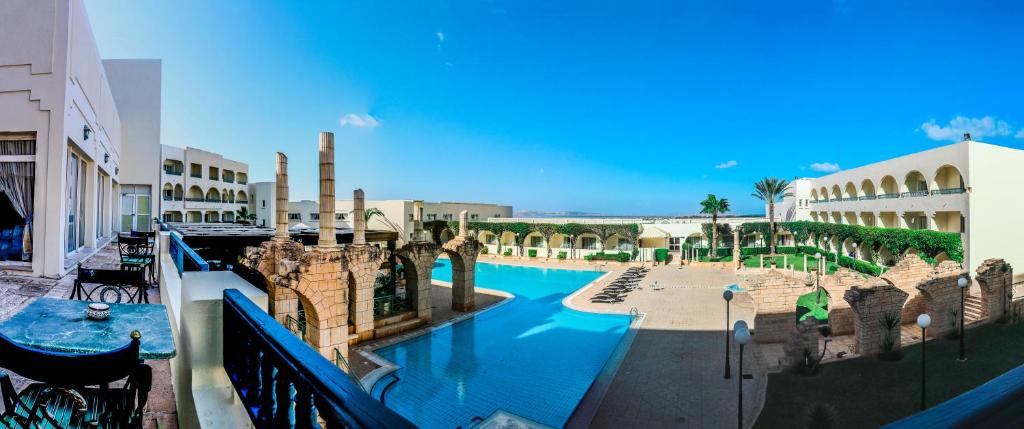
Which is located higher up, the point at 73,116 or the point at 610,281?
the point at 73,116

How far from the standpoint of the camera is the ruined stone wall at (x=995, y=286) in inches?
537

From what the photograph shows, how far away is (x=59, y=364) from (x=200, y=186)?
44.5m

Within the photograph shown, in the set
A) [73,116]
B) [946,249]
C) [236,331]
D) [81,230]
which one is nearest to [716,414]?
[236,331]

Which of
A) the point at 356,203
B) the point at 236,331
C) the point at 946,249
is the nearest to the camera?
the point at 236,331

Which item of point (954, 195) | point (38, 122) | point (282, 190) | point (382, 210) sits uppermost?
point (38, 122)

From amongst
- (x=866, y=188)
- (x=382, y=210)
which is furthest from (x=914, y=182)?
(x=382, y=210)

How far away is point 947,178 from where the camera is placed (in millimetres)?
21719

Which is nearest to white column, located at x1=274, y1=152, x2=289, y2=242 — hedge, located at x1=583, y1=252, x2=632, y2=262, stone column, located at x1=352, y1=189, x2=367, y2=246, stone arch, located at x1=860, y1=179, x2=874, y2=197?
stone column, located at x1=352, y1=189, x2=367, y2=246

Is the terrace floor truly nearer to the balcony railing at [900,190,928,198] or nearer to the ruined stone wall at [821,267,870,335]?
the ruined stone wall at [821,267,870,335]

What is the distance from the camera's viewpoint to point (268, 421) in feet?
5.46

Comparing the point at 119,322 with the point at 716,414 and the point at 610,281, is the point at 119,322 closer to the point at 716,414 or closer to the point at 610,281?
the point at 716,414

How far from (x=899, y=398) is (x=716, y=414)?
4.15 metres

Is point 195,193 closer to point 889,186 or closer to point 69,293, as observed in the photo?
point 69,293

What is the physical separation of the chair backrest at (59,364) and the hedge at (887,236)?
1077 inches
